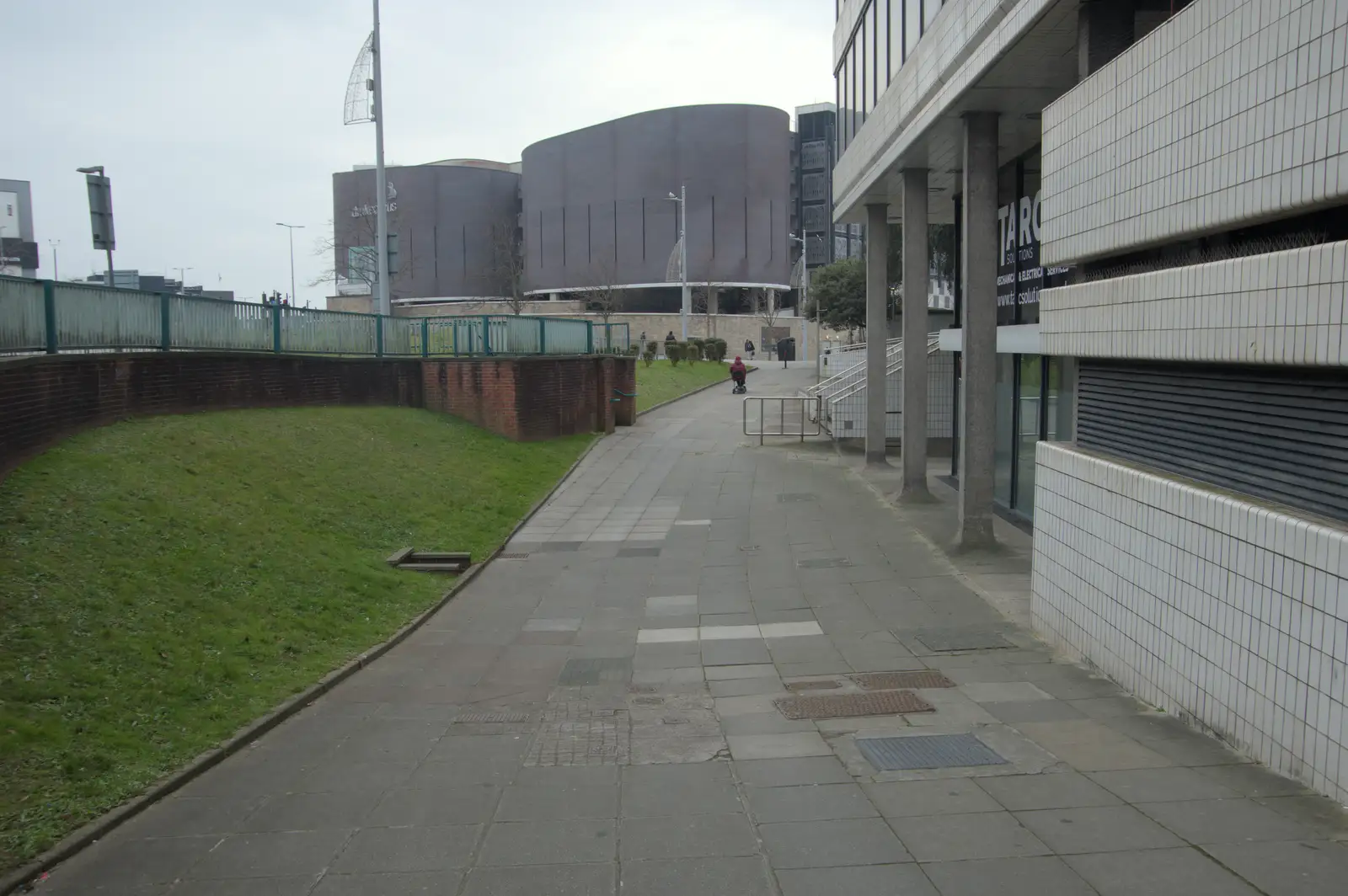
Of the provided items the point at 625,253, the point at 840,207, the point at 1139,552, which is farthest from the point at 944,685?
the point at 625,253

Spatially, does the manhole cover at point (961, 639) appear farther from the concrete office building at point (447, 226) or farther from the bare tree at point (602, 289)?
the concrete office building at point (447, 226)

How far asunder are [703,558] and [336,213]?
312 ft

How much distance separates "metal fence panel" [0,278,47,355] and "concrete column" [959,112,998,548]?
36.6 ft

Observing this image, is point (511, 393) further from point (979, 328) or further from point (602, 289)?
point (602, 289)

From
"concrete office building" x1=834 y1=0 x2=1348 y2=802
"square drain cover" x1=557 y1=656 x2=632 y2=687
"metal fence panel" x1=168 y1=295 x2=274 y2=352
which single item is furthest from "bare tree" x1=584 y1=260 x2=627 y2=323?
"square drain cover" x1=557 y1=656 x2=632 y2=687

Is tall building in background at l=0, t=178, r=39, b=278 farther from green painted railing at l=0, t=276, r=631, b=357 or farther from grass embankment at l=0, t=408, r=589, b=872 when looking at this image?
grass embankment at l=0, t=408, r=589, b=872

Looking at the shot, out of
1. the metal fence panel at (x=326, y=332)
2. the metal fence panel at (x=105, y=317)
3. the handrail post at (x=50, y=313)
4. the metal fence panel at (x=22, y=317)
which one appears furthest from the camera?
the metal fence panel at (x=326, y=332)

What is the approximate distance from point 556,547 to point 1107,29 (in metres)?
10.2

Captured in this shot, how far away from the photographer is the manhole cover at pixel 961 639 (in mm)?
10133

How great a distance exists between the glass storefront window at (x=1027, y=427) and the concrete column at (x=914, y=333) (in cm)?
252

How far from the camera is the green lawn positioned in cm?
3944

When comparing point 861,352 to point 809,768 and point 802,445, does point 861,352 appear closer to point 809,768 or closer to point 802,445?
point 802,445

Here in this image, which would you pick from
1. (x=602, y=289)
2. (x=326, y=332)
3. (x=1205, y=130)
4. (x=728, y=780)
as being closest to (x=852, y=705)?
(x=728, y=780)

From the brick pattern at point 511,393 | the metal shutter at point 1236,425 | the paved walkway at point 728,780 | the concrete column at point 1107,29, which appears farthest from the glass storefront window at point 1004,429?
the brick pattern at point 511,393
